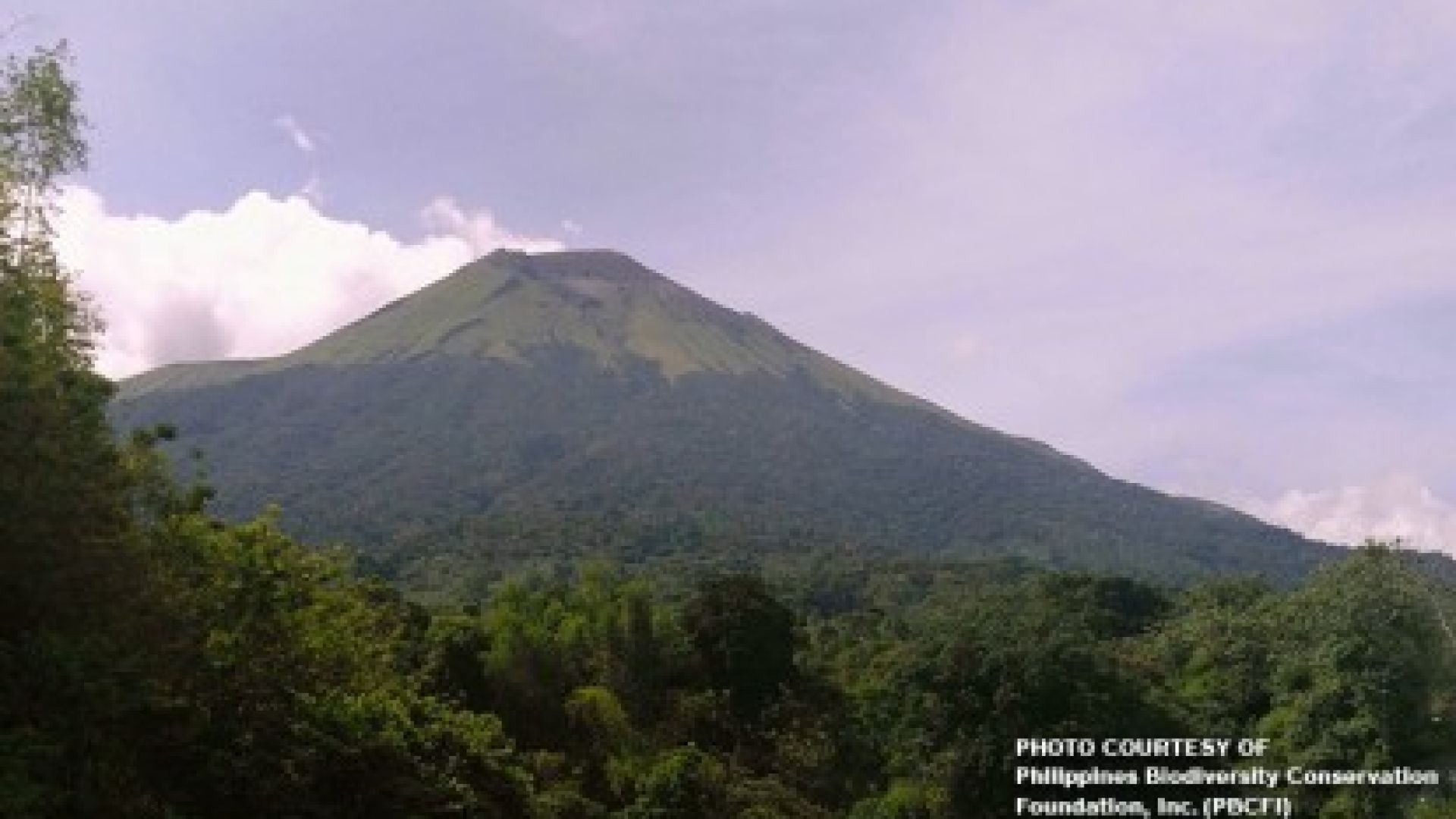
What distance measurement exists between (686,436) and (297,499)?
167 feet

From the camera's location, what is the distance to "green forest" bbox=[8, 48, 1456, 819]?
1112 cm

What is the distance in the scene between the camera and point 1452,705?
24.3 metres

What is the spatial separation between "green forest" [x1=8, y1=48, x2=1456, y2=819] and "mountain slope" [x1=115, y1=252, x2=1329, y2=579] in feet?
201

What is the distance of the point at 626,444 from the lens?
143 m

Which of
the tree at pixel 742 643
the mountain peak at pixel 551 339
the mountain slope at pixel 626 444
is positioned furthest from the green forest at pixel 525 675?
the mountain peak at pixel 551 339

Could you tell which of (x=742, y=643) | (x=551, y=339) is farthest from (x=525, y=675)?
(x=551, y=339)

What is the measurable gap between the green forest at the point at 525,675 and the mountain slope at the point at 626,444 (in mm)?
61252

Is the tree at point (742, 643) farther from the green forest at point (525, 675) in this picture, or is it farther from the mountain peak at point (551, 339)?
the mountain peak at point (551, 339)

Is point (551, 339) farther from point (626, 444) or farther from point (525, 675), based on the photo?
point (525, 675)

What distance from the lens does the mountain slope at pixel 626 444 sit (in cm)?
12031

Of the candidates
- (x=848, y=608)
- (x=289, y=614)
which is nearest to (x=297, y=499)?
(x=848, y=608)

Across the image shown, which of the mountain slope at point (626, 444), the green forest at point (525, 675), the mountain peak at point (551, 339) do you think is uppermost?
the mountain peak at point (551, 339)

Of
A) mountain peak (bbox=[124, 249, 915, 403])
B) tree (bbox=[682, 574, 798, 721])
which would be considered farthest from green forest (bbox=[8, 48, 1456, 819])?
mountain peak (bbox=[124, 249, 915, 403])

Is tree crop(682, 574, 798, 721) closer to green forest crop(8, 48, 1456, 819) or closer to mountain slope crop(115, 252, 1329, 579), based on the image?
green forest crop(8, 48, 1456, 819)
